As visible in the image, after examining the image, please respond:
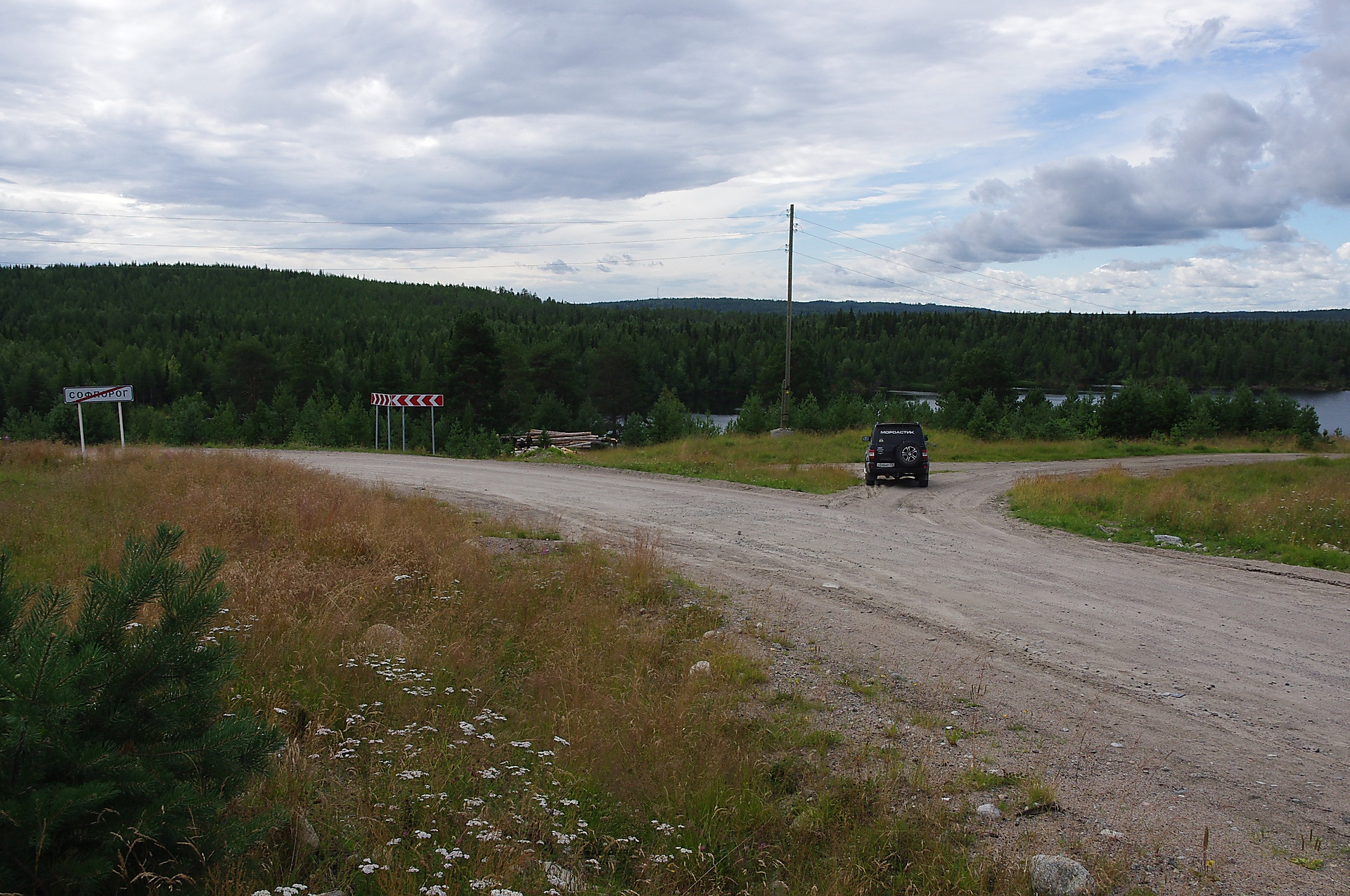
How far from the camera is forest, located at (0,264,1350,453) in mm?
45594

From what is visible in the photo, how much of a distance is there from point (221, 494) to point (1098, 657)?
1116cm

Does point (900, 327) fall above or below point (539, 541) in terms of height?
above

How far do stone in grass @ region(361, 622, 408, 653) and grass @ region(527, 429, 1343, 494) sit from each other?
14851 millimetres

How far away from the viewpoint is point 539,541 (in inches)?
466

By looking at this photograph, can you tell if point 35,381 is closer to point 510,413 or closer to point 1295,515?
point 510,413

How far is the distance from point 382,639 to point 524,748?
194 centimetres

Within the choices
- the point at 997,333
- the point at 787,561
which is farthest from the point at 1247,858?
the point at 997,333

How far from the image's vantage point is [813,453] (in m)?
30.2

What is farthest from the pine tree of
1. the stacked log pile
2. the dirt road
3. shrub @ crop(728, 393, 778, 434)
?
→ shrub @ crop(728, 393, 778, 434)

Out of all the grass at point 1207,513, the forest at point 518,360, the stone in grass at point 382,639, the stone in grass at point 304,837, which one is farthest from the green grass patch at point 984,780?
the forest at point 518,360

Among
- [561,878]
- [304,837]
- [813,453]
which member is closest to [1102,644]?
[561,878]

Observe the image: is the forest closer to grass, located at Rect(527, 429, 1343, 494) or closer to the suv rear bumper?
grass, located at Rect(527, 429, 1343, 494)

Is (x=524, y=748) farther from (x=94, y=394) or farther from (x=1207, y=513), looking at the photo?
(x=94, y=394)

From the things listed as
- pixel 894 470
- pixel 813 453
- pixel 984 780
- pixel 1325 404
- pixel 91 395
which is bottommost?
pixel 1325 404
